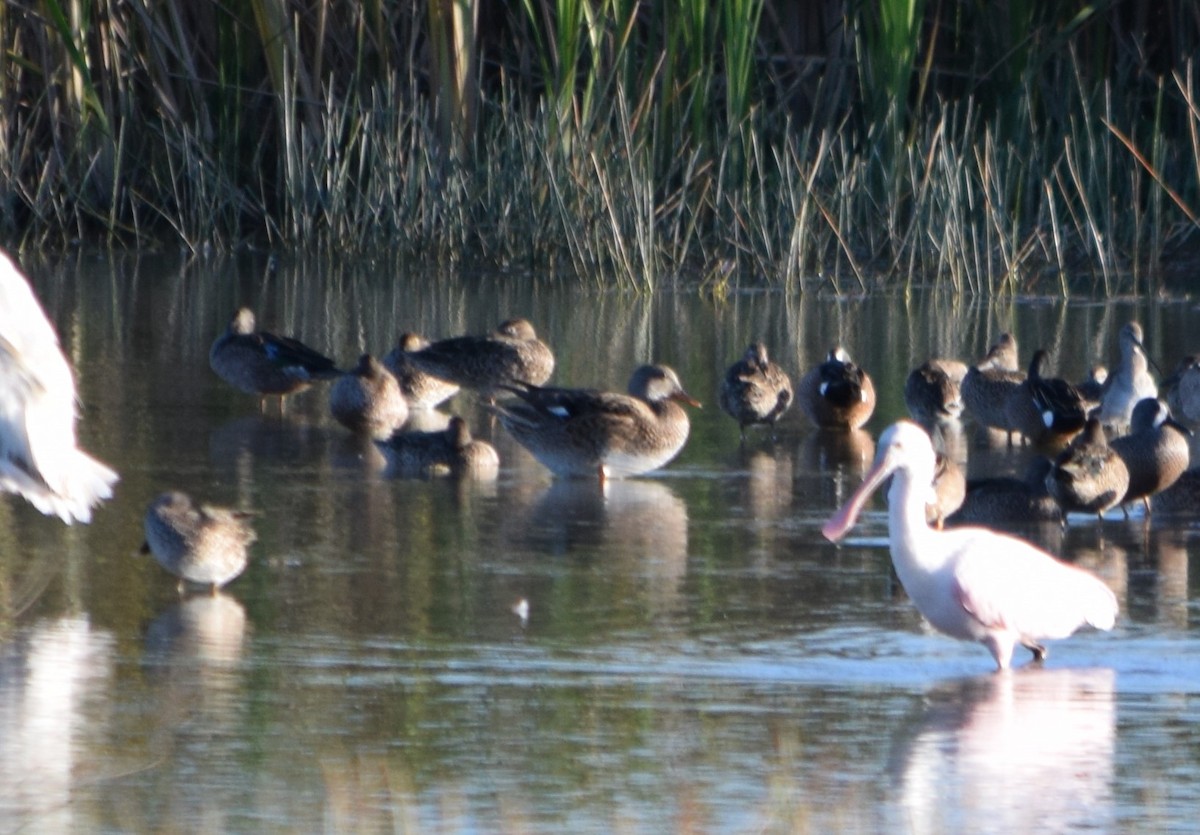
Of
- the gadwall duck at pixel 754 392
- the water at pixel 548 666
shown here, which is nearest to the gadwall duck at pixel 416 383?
the water at pixel 548 666

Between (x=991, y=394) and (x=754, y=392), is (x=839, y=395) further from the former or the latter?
(x=991, y=394)

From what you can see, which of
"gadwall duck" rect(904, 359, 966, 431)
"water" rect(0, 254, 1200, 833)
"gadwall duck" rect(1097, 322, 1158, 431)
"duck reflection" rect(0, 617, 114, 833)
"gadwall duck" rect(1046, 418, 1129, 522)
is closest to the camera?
"duck reflection" rect(0, 617, 114, 833)

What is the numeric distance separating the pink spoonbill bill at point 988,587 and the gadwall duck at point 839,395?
381cm

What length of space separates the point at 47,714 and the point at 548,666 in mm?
1263

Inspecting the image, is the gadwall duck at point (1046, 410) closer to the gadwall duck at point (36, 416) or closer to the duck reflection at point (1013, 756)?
the duck reflection at point (1013, 756)

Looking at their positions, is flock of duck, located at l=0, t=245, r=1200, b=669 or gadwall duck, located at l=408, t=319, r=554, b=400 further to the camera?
gadwall duck, located at l=408, t=319, r=554, b=400

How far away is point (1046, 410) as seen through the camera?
969 centimetres

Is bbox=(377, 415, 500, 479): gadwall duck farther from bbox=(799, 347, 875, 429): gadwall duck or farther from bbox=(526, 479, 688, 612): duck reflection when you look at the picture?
bbox=(799, 347, 875, 429): gadwall duck

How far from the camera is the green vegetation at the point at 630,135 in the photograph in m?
15.9

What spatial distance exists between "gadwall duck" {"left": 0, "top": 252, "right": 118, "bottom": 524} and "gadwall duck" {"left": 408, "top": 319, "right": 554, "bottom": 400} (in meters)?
5.10

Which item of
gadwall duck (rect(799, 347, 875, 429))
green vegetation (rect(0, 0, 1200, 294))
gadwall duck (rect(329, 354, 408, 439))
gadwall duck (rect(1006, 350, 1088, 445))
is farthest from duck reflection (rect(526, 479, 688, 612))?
green vegetation (rect(0, 0, 1200, 294))

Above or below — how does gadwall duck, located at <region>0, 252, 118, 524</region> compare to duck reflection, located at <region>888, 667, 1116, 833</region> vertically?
above

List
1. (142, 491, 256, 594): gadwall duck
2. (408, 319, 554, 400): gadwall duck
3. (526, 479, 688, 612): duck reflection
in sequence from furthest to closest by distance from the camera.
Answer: (408, 319, 554, 400): gadwall duck
(526, 479, 688, 612): duck reflection
(142, 491, 256, 594): gadwall duck

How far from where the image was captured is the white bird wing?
568 cm
